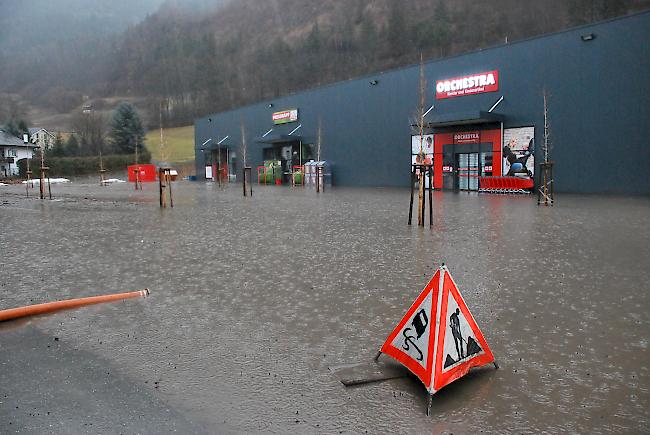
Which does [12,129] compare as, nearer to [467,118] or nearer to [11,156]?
[11,156]

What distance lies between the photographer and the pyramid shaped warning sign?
359 cm

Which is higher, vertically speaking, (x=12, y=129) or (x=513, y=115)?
(x=12, y=129)

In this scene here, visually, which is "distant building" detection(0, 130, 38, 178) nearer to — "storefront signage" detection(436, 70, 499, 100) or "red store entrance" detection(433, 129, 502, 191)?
"red store entrance" detection(433, 129, 502, 191)

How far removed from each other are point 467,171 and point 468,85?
4830 millimetres

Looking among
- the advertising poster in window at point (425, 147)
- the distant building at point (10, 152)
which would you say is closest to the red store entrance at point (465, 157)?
the advertising poster in window at point (425, 147)

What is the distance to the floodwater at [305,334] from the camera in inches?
131

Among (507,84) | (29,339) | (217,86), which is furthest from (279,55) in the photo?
(29,339)

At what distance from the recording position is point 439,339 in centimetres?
360

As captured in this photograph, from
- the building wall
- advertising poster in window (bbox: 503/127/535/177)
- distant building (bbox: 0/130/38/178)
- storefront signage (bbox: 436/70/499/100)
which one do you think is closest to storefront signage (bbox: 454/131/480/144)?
advertising poster in window (bbox: 503/127/535/177)

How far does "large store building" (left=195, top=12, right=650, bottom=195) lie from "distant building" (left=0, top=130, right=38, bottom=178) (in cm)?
6266

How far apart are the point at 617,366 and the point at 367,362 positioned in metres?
1.91

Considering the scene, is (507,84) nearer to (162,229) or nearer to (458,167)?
(458,167)

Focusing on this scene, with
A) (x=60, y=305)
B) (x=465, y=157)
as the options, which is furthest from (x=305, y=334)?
(x=465, y=157)

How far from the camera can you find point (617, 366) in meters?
4.05
